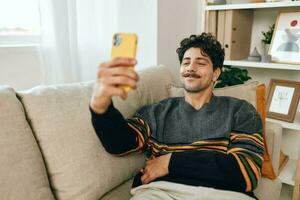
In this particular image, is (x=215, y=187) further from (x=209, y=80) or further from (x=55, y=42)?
(x=55, y=42)

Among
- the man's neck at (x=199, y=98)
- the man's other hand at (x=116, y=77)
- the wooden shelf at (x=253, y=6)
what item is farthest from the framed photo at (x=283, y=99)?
the man's other hand at (x=116, y=77)

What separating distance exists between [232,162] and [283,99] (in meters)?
0.95

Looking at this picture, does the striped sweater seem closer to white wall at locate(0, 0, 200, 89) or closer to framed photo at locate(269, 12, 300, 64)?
white wall at locate(0, 0, 200, 89)

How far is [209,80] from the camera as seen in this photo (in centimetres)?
127

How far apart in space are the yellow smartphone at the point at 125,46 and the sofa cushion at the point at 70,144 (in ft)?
1.35

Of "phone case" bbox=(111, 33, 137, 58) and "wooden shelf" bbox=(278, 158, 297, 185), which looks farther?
"wooden shelf" bbox=(278, 158, 297, 185)

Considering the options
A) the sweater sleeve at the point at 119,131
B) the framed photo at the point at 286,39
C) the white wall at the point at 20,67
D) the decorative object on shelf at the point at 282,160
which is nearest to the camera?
the sweater sleeve at the point at 119,131

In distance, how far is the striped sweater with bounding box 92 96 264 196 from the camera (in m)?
1.05

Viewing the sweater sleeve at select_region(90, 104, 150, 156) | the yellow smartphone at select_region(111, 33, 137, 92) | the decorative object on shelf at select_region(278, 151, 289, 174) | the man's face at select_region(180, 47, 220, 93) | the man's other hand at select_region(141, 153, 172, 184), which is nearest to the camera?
the yellow smartphone at select_region(111, 33, 137, 92)

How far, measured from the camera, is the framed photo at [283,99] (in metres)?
1.76

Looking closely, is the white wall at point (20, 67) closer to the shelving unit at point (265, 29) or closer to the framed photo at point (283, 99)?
the shelving unit at point (265, 29)

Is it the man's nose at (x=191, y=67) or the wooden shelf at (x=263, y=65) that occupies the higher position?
the man's nose at (x=191, y=67)

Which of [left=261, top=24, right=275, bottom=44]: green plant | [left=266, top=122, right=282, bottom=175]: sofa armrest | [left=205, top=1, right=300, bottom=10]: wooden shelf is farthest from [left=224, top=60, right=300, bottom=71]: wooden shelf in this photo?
[left=266, top=122, right=282, bottom=175]: sofa armrest

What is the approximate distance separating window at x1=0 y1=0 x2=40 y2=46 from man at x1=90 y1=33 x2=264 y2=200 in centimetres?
74
